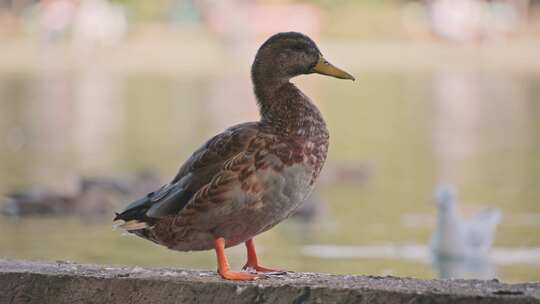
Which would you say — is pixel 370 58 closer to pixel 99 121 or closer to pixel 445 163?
pixel 99 121

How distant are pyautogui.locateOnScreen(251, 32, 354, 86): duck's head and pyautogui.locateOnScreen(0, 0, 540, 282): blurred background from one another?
3.94m

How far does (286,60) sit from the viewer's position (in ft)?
14.3

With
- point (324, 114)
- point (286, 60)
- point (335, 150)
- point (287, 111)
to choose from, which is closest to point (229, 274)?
point (287, 111)

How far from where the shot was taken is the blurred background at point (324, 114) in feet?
31.1

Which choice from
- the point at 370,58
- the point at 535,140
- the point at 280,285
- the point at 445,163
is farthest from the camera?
the point at 370,58

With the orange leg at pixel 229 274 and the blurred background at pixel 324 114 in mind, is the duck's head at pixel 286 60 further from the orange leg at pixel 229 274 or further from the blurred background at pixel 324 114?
the blurred background at pixel 324 114

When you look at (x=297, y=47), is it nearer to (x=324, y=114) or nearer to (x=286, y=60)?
(x=286, y=60)

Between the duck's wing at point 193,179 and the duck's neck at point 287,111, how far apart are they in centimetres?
6

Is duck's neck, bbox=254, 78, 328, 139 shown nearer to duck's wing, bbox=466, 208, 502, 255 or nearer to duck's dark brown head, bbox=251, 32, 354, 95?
duck's dark brown head, bbox=251, 32, 354, 95

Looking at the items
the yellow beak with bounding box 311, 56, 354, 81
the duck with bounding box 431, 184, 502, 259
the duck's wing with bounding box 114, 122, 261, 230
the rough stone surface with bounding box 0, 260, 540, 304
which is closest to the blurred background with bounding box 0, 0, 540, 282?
the duck with bounding box 431, 184, 502, 259

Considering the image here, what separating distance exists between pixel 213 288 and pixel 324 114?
667 inches

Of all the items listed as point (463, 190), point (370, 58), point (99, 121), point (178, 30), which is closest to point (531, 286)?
point (463, 190)

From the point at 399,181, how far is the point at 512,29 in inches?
1106

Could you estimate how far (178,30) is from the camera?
40312 mm
